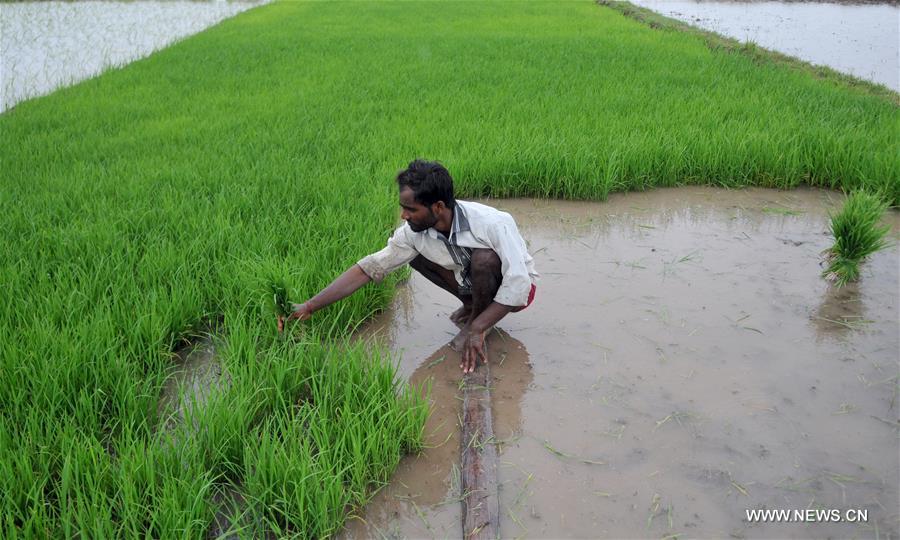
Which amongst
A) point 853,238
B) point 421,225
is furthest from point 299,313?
point 853,238

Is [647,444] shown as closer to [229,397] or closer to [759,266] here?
[229,397]

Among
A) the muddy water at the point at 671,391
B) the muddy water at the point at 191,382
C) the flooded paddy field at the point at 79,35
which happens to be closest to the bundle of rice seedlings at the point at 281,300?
the muddy water at the point at 191,382

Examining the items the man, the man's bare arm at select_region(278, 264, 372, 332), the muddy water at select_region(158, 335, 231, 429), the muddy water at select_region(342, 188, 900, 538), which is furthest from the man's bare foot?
the muddy water at select_region(158, 335, 231, 429)

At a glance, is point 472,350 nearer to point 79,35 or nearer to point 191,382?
point 191,382

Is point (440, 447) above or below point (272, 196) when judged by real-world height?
below

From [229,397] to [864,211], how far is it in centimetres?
300

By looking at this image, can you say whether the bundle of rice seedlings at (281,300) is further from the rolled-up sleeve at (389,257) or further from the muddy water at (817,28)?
the muddy water at (817,28)

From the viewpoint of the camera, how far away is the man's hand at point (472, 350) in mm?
2574

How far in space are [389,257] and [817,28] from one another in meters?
13.9

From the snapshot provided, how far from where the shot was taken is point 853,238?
3.30m

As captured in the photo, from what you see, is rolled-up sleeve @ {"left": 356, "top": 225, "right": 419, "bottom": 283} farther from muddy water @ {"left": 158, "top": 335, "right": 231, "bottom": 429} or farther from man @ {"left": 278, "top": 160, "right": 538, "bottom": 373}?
muddy water @ {"left": 158, "top": 335, "right": 231, "bottom": 429}

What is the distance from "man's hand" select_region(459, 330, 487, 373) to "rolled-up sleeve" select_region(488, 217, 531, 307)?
16 centimetres

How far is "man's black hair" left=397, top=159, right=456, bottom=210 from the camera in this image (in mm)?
2357

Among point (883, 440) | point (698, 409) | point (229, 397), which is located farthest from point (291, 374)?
point (883, 440)
